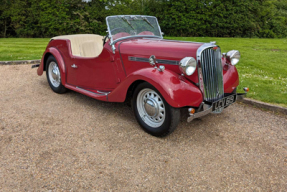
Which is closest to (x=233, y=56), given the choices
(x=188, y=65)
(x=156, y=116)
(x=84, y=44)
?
(x=188, y=65)

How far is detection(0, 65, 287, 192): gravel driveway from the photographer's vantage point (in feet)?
9.04

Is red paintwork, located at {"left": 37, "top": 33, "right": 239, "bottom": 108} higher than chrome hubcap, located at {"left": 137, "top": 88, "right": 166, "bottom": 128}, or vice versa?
red paintwork, located at {"left": 37, "top": 33, "right": 239, "bottom": 108}

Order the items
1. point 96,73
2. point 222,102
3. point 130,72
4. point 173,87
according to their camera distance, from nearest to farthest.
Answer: point 173,87
point 222,102
point 130,72
point 96,73

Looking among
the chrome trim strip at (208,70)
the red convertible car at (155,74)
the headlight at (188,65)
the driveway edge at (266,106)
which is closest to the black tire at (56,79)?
the red convertible car at (155,74)

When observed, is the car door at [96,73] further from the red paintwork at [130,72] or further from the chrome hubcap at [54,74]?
the chrome hubcap at [54,74]

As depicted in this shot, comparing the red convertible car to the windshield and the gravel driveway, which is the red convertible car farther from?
the gravel driveway

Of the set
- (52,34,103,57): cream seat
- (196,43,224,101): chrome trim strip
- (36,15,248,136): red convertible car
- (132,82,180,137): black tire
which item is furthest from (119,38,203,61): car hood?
(52,34,103,57): cream seat

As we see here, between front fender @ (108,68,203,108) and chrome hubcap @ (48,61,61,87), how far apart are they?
2733mm

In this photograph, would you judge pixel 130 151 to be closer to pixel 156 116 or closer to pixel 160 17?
pixel 156 116

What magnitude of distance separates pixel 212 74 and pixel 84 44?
3368 mm

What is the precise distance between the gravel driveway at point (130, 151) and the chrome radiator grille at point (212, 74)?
2.15 ft

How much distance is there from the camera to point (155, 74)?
3.45 metres

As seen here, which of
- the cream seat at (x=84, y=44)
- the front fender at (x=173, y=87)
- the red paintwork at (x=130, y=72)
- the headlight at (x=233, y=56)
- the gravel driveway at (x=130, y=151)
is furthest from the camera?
the cream seat at (x=84, y=44)

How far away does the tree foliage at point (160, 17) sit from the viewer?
20266mm
